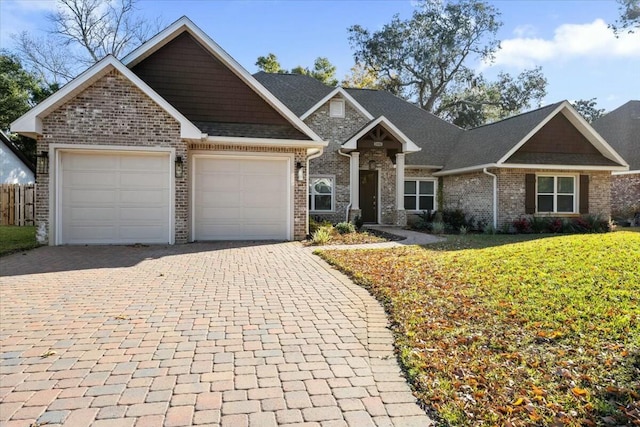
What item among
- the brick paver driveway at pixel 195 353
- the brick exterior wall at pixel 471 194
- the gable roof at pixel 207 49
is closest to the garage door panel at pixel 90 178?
the gable roof at pixel 207 49

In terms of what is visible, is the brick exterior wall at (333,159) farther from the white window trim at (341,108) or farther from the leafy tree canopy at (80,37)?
the leafy tree canopy at (80,37)

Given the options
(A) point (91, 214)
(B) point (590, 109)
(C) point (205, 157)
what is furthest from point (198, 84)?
(B) point (590, 109)

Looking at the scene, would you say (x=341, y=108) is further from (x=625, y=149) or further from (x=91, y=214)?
(x=625, y=149)

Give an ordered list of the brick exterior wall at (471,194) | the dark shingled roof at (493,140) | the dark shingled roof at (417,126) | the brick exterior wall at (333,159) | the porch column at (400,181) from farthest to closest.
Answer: the dark shingled roof at (417,126), the brick exterior wall at (333,159), the porch column at (400,181), the brick exterior wall at (471,194), the dark shingled roof at (493,140)

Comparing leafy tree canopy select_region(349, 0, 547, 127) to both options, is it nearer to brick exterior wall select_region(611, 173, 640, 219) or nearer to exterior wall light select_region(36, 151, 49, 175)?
brick exterior wall select_region(611, 173, 640, 219)

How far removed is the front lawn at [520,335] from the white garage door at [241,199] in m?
5.33

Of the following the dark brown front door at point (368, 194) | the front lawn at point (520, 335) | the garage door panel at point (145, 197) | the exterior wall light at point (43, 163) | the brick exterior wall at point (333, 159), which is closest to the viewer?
the front lawn at point (520, 335)

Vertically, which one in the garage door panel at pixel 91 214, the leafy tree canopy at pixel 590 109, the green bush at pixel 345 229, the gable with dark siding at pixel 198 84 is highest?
the leafy tree canopy at pixel 590 109

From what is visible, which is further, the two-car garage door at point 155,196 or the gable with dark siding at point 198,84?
the gable with dark siding at point 198,84

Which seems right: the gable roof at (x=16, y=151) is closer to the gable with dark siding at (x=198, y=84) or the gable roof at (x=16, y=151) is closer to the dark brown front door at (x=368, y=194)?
the gable with dark siding at (x=198, y=84)

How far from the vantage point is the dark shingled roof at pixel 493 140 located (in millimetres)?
16984

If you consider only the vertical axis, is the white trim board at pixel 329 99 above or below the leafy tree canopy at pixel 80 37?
below

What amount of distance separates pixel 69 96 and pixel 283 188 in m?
6.19

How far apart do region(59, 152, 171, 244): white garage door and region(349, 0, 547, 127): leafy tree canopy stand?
2918cm
